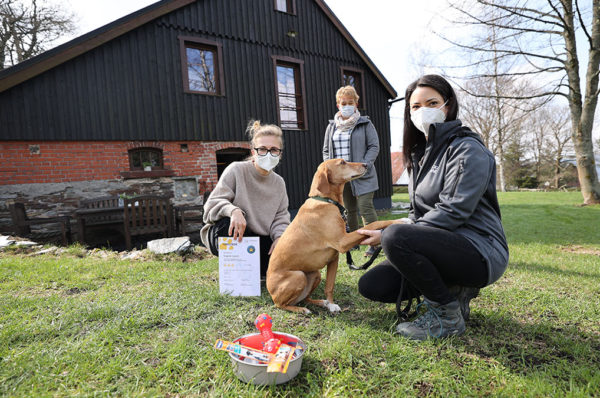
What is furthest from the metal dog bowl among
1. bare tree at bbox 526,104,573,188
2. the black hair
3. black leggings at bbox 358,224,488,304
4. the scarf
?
bare tree at bbox 526,104,573,188

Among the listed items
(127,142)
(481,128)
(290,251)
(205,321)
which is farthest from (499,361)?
(481,128)

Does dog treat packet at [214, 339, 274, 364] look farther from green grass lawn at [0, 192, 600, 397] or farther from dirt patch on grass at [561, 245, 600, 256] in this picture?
dirt patch on grass at [561, 245, 600, 256]

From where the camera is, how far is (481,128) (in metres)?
30.5

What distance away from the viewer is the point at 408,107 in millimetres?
2588

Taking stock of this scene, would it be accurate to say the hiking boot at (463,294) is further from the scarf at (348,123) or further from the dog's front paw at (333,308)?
the scarf at (348,123)

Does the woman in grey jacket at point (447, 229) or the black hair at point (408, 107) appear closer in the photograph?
the woman in grey jacket at point (447, 229)

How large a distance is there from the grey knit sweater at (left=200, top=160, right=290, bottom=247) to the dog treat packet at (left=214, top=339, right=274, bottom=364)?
163 centimetres

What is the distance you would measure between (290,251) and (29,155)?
7923 mm

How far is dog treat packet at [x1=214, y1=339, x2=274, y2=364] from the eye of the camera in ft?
5.59

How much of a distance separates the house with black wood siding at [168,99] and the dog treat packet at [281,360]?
803 cm

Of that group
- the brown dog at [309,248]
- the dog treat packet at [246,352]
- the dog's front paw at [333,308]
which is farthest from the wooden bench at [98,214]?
the dog treat packet at [246,352]

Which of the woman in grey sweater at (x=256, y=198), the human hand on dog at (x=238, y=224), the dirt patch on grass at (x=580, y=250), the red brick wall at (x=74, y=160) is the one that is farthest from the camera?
the red brick wall at (x=74, y=160)

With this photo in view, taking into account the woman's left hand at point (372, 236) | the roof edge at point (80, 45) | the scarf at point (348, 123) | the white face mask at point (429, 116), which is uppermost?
the roof edge at point (80, 45)

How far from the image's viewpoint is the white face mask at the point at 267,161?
3.29 meters
